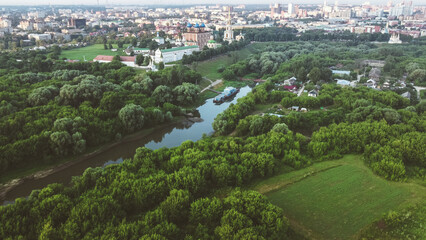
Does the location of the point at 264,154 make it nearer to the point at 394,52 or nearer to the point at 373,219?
the point at 373,219

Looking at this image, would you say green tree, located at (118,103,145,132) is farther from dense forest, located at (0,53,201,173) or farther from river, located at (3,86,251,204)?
river, located at (3,86,251,204)

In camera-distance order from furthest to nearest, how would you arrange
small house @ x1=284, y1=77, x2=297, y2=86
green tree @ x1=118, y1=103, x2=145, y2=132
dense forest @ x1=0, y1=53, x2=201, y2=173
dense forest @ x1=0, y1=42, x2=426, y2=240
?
small house @ x1=284, y1=77, x2=297, y2=86
green tree @ x1=118, y1=103, x2=145, y2=132
dense forest @ x1=0, y1=53, x2=201, y2=173
dense forest @ x1=0, y1=42, x2=426, y2=240

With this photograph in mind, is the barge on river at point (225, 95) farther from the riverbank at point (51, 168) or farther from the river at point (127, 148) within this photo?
the riverbank at point (51, 168)

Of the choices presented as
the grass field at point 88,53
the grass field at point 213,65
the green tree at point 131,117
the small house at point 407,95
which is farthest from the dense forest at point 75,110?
the small house at point 407,95

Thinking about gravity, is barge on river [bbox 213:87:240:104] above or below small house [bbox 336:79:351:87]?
below

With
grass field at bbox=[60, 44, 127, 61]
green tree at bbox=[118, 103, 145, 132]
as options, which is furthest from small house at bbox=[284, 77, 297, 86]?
grass field at bbox=[60, 44, 127, 61]

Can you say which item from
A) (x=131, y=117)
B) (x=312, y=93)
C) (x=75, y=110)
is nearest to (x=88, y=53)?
(x=75, y=110)
